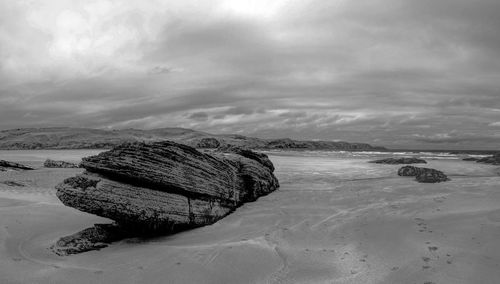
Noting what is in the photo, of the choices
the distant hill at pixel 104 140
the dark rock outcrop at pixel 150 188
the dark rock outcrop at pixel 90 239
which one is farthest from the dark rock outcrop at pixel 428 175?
the distant hill at pixel 104 140

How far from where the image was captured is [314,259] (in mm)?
6676

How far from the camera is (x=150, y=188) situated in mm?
8617

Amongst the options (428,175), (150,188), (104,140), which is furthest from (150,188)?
(104,140)

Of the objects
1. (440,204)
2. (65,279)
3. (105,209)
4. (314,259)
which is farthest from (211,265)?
(440,204)

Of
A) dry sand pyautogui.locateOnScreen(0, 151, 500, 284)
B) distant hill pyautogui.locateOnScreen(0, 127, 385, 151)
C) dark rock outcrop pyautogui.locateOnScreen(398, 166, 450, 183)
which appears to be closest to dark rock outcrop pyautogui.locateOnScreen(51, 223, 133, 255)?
dry sand pyautogui.locateOnScreen(0, 151, 500, 284)

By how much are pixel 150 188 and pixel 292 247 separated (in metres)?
3.58

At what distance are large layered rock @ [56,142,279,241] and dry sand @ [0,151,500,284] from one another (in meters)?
0.48

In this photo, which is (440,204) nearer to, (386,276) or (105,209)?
(386,276)

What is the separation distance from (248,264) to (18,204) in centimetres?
861

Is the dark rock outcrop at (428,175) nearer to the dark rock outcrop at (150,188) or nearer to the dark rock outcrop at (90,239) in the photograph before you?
the dark rock outcrop at (150,188)

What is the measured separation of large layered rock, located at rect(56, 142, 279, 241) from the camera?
7.94 m

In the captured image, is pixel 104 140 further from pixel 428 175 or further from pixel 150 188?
pixel 150 188

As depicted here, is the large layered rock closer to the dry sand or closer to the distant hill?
the dry sand

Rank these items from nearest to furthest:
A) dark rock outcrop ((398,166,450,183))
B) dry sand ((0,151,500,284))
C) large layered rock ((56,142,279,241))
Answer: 1. dry sand ((0,151,500,284))
2. large layered rock ((56,142,279,241))
3. dark rock outcrop ((398,166,450,183))
